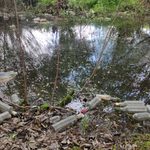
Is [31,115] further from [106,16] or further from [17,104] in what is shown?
[106,16]

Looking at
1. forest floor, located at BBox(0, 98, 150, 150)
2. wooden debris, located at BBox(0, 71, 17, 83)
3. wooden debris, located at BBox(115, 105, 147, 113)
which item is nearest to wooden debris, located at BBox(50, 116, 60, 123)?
forest floor, located at BBox(0, 98, 150, 150)

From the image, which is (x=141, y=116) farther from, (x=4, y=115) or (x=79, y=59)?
(x=79, y=59)

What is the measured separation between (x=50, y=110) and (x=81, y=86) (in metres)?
1.44

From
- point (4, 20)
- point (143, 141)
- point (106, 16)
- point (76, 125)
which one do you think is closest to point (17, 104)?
point (76, 125)

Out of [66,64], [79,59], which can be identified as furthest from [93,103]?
[79,59]

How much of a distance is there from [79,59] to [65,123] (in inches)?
141

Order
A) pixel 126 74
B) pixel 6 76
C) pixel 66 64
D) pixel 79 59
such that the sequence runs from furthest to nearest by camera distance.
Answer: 1. pixel 79 59
2. pixel 66 64
3. pixel 126 74
4. pixel 6 76

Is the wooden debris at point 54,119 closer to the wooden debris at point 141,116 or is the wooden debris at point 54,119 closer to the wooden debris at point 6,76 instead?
the wooden debris at point 141,116

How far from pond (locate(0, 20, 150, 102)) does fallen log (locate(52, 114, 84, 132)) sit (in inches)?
21.0

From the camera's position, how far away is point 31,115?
4.37m

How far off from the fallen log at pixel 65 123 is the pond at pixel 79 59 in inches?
21.0

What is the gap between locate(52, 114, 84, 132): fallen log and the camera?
4051mm

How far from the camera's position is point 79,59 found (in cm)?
758

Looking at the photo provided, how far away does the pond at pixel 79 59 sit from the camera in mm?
5742
